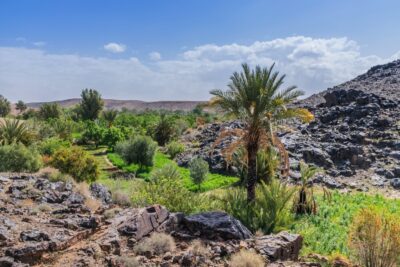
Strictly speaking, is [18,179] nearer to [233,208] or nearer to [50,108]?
[233,208]

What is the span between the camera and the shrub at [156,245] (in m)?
9.98

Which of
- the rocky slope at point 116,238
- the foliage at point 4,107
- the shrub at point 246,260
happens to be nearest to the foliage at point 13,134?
the rocky slope at point 116,238

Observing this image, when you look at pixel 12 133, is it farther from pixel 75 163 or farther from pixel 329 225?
pixel 329 225

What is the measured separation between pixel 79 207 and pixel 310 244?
8.23 meters

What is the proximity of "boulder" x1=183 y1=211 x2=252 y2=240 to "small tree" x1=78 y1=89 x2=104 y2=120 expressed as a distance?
70.8m

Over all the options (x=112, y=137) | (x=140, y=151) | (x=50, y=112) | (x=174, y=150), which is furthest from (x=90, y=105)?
(x=140, y=151)

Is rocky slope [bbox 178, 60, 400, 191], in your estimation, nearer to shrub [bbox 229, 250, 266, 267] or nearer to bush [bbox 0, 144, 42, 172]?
bush [bbox 0, 144, 42, 172]

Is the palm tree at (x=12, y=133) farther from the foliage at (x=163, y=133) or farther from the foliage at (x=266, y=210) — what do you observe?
the foliage at (x=163, y=133)

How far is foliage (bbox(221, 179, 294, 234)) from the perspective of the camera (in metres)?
15.0

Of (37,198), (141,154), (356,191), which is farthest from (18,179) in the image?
(356,191)

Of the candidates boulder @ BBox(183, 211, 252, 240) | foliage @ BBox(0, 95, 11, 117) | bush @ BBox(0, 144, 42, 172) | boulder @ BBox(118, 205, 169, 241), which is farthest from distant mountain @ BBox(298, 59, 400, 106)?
foliage @ BBox(0, 95, 11, 117)

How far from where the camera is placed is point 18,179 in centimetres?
1722

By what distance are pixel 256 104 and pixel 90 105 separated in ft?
221

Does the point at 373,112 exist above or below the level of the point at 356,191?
above
